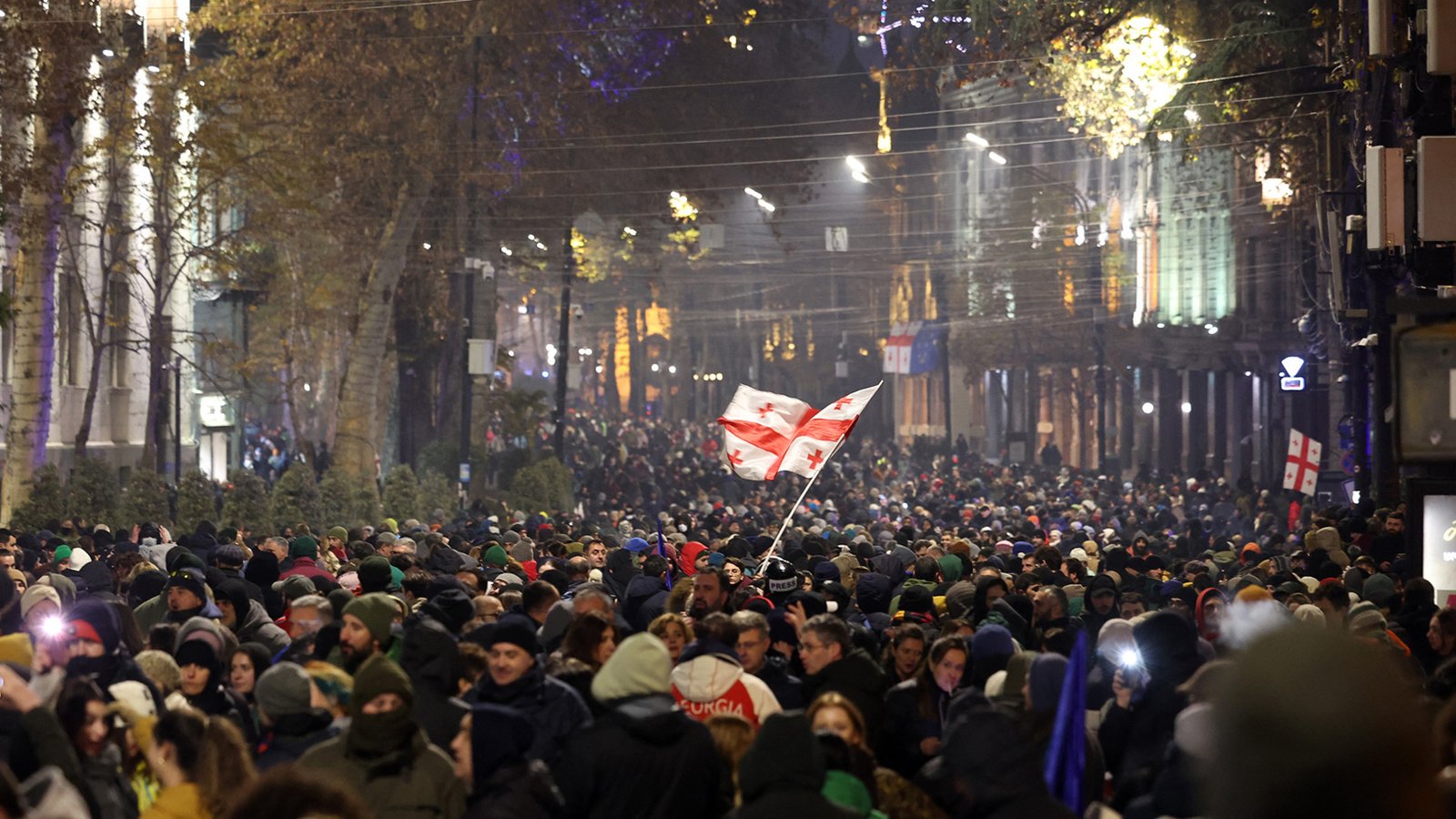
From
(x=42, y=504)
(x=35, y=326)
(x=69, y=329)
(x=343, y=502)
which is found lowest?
(x=343, y=502)

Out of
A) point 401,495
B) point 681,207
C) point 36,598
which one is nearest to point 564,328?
point 681,207

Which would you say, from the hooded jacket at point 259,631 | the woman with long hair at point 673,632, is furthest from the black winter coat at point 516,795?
the hooded jacket at point 259,631

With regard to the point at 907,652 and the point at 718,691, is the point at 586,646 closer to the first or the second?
the point at 718,691

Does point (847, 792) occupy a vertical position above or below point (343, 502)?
above

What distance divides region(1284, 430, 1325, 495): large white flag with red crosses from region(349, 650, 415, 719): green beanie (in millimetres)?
25769

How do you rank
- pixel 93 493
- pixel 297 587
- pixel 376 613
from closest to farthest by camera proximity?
pixel 376 613
pixel 297 587
pixel 93 493

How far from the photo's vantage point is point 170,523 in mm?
28438

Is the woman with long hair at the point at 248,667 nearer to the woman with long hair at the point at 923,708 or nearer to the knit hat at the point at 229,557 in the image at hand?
the woman with long hair at the point at 923,708

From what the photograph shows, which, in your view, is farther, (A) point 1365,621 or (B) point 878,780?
(A) point 1365,621

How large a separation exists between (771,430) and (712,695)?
10.5m

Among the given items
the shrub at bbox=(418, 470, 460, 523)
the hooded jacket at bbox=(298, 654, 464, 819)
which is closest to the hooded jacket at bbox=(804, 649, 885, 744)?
the hooded jacket at bbox=(298, 654, 464, 819)

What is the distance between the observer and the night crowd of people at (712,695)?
2916 mm

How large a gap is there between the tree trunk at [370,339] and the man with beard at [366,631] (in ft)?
96.6

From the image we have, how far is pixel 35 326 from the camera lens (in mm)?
28891
